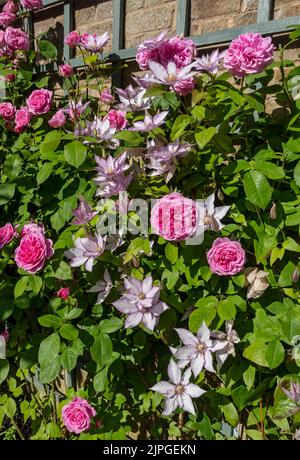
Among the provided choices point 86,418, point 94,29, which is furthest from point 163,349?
point 94,29

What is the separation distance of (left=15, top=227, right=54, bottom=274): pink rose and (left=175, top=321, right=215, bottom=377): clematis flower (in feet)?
1.47

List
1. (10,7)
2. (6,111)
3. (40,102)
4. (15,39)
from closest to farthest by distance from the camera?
(40,102) < (6,111) < (15,39) < (10,7)

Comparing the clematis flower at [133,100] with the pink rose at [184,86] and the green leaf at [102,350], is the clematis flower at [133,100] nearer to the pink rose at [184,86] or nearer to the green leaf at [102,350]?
the pink rose at [184,86]

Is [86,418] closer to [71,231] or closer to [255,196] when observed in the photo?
[71,231]

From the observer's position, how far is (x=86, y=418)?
1.48 m

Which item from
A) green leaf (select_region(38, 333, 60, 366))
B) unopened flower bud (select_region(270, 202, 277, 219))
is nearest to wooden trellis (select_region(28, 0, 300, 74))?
unopened flower bud (select_region(270, 202, 277, 219))

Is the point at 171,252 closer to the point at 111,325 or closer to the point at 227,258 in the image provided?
the point at 227,258

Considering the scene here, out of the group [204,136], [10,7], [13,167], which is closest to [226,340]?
[204,136]

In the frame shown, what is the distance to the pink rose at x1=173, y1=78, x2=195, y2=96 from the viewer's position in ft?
4.13

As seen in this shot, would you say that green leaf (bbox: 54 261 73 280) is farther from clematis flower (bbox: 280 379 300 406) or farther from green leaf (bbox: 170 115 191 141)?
clematis flower (bbox: 280 379 300 406)

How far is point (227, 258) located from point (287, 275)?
0.19 metres

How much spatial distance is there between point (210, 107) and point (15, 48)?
47.8 inches

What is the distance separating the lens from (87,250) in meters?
1.28

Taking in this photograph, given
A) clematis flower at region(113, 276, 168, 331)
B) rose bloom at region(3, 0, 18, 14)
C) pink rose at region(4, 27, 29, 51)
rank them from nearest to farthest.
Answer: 1. clematis flower at region(113, 276, 168, 331)
2. pink rose at region(4, 27, 29, 51)
3. rose bloom at region(3, 0, 18, 14)
